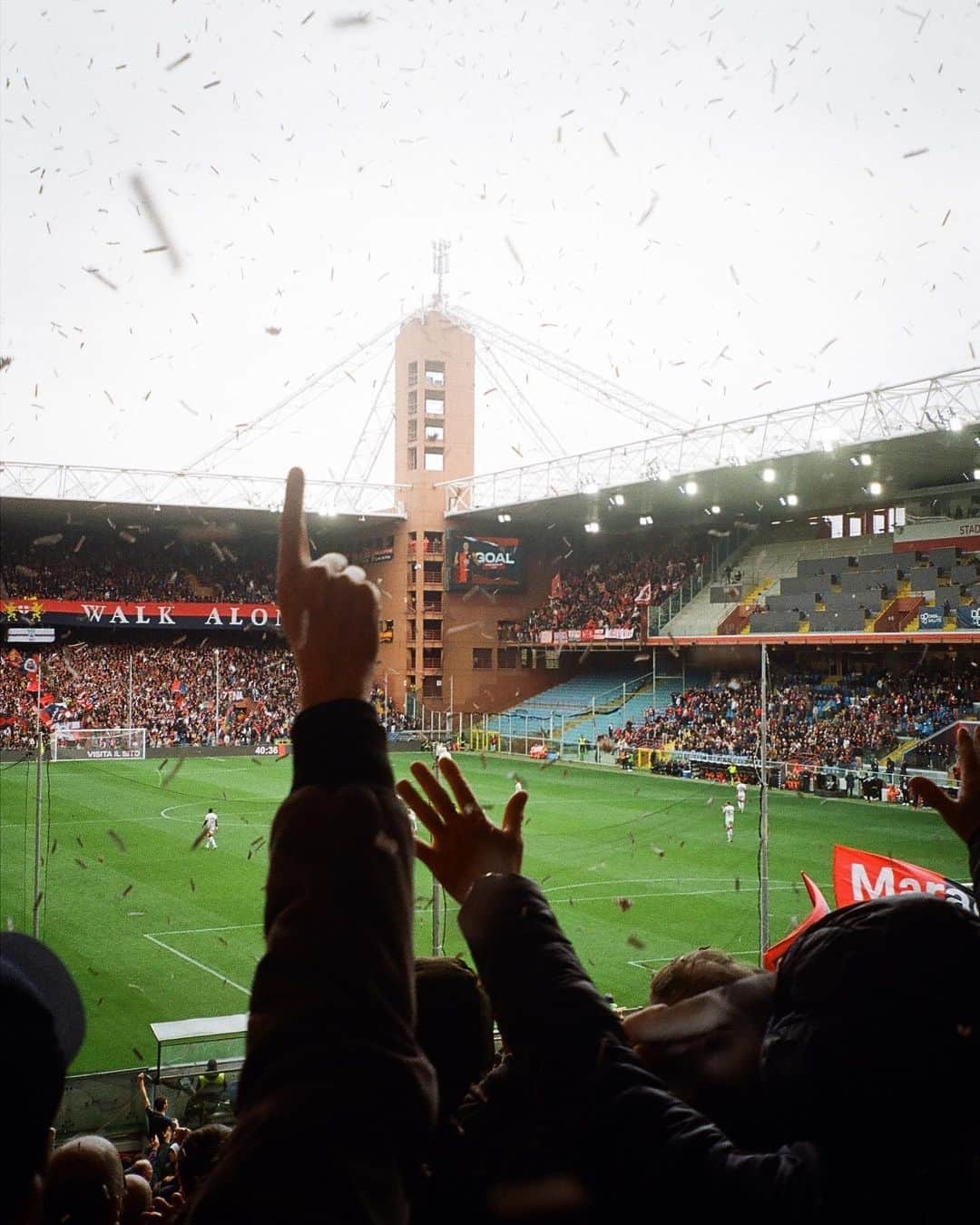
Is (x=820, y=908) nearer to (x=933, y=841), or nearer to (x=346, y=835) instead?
(x=346, y=835)

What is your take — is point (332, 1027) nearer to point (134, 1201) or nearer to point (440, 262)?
point (134, 1201)

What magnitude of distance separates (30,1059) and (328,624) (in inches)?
19.9

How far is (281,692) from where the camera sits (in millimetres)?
41594

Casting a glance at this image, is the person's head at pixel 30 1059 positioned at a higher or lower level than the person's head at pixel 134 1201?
higher

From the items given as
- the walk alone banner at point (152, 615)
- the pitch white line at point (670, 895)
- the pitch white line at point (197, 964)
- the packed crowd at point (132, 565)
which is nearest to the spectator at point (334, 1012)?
the pitch white line at point (197, 964)

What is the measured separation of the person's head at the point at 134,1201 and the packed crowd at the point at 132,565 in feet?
136

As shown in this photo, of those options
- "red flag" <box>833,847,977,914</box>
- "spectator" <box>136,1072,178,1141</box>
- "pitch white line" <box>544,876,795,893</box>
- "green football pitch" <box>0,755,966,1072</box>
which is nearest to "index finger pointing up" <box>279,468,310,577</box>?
"spectator" <box>136,1072,178,1141</box>

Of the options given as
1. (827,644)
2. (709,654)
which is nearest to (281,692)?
(709,654)

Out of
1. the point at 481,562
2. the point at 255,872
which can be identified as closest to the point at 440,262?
the point at 481,562

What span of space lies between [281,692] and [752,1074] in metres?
41.1

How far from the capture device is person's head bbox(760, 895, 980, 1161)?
117 centimetres

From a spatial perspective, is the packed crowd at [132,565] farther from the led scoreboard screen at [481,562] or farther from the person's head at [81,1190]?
the person's head at [81,1190]

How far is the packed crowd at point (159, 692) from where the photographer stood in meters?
38.3

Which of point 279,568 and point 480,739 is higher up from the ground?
point 279,568
